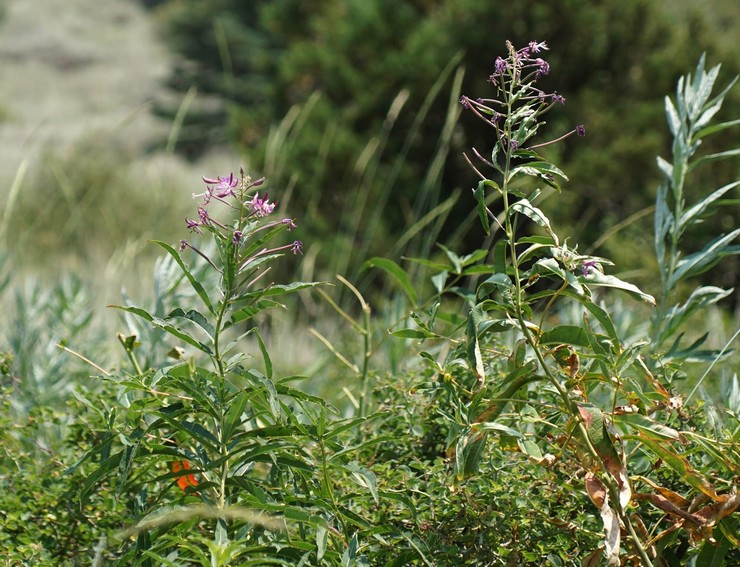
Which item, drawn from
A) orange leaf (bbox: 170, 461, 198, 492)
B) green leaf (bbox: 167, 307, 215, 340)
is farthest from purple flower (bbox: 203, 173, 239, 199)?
orange leaf (bbox: 170, 461, 198, 492)

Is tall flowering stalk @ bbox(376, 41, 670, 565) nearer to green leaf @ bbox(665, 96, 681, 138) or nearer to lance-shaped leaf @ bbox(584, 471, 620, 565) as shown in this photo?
lance-shaped leaf @ bbox(584, 471, 620, 565)

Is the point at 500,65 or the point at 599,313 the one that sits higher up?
the point at 500,65

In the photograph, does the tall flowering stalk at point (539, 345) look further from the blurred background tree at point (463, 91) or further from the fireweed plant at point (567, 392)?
the blurred background tree at point (463, 91)

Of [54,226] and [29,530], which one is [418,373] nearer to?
[29,530]

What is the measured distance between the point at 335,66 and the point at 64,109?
2124 cm

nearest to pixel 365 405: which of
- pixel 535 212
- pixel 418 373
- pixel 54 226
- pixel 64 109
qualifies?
pixel 418 373

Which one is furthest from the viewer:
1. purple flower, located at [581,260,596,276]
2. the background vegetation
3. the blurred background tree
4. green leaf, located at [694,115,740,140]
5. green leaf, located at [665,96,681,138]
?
the blurred background tree

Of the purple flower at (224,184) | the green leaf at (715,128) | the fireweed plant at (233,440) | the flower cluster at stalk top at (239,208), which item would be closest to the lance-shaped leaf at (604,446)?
the fireweed plant at (233,440)

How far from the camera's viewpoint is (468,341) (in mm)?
1460

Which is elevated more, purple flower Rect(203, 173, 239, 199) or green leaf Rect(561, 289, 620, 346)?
purple flower Rect(203, 173, 239, 199)

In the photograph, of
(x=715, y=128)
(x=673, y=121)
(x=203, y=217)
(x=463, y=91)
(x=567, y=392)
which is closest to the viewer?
(x=203, y=217)

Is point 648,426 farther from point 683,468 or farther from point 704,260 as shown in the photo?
point 704,260

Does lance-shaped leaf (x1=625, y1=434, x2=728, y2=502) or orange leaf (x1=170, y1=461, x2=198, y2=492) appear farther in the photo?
orange leaf (x1=170, y1=461, x2=198, y2=492)

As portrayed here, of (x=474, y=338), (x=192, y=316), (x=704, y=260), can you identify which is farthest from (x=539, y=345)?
(x=704, y=260)
